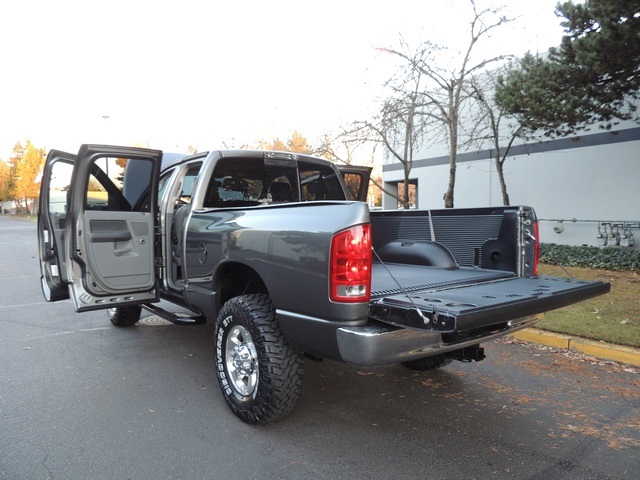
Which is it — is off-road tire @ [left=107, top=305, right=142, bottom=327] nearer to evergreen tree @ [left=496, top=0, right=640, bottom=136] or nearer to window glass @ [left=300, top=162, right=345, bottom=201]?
window glass @ [left=300, top=162, right=345, bottom=201]

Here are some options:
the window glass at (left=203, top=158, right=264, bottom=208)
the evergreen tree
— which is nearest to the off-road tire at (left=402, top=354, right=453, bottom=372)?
the window glass at (left=203, top=158, right=264, bottom=208)

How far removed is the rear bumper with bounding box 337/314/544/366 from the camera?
2615mm

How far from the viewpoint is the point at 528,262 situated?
3844 millimetres

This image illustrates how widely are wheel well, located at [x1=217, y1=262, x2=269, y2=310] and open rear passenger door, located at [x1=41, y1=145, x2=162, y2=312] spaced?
3.41ft

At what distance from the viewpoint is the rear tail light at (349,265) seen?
8.98 ft

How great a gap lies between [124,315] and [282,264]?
157 inches

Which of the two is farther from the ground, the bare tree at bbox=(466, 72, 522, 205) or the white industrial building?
the bare tree at bbox=(466, 72, 522, 205)

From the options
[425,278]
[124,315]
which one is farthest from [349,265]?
[124,315]

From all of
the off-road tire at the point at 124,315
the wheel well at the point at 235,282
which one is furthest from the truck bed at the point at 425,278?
the off-road tire at the point at 124,315

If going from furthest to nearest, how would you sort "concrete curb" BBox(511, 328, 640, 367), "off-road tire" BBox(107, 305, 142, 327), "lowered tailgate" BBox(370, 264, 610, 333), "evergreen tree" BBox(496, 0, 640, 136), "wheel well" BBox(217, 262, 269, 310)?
"evergreen tree" BBox(496, 0, 640, 136), "off-road tire" BBox(107, 305, 142, 327), "concrete curb" BBox(511, 328, 640, 367), "wheel well" BBox(217, 262, 269, 310), "lowered tailgate" BBox(370, 264, 610, 333)

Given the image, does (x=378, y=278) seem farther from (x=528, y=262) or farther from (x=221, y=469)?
(x=221, y=469)

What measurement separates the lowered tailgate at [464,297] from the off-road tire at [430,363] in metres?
0.84

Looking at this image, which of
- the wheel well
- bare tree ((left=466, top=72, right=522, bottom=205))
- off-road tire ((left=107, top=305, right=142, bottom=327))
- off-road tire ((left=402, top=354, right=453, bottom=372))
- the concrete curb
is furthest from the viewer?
bare tree ((left=466, top=72, right=522, bottom=205))

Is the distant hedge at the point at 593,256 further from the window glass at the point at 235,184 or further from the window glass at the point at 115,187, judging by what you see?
the window glass at the point at 115,187
